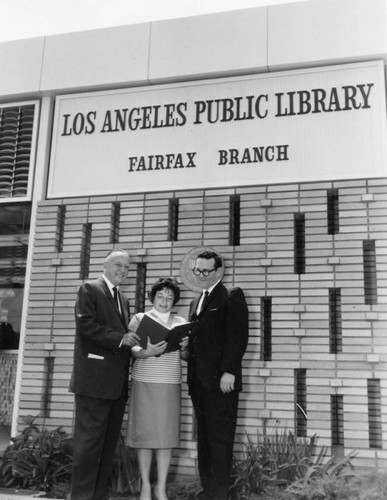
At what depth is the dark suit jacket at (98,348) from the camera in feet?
13.6

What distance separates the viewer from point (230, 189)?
5438mm

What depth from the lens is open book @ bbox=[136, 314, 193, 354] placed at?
13.5ft

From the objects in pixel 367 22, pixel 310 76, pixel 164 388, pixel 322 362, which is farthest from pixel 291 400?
pixel 367 22

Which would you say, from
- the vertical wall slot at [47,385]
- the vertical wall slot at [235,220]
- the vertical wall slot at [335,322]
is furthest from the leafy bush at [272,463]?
the vertical wall slot at [47,385]

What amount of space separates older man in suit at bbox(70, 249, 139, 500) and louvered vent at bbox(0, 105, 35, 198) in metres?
2.28

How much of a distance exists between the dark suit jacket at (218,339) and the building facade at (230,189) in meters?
0.84

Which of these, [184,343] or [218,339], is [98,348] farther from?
[218,339]

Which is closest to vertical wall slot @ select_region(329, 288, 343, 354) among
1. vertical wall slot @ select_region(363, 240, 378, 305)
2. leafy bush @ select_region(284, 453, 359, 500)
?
vertical wall slot @ select_region(363, 240, 378, 305)

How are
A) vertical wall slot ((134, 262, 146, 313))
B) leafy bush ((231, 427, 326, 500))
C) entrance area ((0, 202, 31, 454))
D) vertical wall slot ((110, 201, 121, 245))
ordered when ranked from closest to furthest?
leafy bush ((231, 427, 326, 500)) → vertical wall slot ((134, 262, 146, 313)) → vertical wall slot ((110, 201, 121, 245)) → entrance area ((0, 202, 31, 454))

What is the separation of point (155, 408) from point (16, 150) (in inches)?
134

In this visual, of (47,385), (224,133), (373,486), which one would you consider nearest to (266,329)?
(373,486)

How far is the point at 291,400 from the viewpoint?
16.2 ft

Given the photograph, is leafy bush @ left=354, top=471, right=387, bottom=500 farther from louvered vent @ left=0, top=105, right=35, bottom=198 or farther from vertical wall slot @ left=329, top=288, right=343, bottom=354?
louvered vent @ left=0, top=105, right=35, bottom=198

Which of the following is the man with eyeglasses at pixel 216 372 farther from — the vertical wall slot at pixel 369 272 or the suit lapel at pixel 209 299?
the vertical wall slot at pixel 369 272
